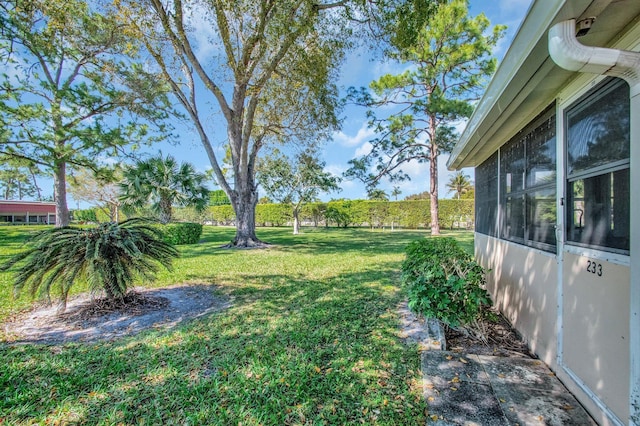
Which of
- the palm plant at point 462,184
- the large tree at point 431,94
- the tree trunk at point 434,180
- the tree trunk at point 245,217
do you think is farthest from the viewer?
the palm plant at point 462,184

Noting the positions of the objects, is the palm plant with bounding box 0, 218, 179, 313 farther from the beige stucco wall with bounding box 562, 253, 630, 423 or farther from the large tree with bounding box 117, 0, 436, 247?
A: the large tree with bounding box 117, 0, 436, 247

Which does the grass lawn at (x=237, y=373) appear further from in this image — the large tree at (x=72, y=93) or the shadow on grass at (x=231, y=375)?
the large tree at (x=72, y=93)

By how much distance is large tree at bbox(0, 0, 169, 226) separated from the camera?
8.36 metres

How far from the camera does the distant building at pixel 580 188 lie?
4.59 feet

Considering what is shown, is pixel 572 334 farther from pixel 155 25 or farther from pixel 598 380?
Result: pixel 155 25

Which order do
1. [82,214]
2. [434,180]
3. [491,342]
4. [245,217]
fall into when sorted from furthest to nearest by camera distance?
1. [82,214]
2. [434,180]
3. [245,217]
4. [491,342]

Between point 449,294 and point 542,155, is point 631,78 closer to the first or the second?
point 542,155

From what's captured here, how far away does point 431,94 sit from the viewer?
13.9 metres

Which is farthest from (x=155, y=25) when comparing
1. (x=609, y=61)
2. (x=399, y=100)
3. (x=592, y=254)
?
(x=399, y=100)

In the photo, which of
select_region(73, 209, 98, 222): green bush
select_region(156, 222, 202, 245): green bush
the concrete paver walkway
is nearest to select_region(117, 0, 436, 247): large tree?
select_region(156, 222, 202, 245): green bush

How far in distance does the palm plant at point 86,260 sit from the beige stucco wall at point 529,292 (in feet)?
15.0

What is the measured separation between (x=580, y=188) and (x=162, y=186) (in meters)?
13.5

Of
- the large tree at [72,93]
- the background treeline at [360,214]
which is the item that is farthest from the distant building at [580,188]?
the background treeline at [360,214]

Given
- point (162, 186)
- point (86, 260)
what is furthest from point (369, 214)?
point (86, 260)
